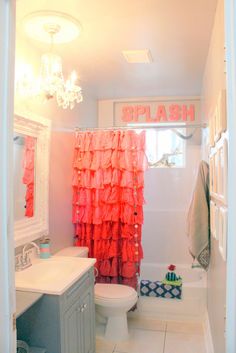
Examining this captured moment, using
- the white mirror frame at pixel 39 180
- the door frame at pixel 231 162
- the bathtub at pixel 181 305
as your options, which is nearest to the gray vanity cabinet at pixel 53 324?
the white mirror frame at pixel 39 180

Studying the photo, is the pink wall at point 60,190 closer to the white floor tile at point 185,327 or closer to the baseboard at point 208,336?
the white floor tile at point 185,327

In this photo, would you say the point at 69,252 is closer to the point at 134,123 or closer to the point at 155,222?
the point at 155,222

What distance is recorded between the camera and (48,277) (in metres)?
2.13

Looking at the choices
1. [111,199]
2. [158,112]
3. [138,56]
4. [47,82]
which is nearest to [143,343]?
[111,199]

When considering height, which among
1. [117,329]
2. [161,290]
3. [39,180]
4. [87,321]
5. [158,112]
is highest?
[158,112]

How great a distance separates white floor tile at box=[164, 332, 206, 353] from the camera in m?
2.64

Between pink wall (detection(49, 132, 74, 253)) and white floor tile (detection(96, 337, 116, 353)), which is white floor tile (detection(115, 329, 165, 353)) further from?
pink wall (detection(49, 132, 74, 253))

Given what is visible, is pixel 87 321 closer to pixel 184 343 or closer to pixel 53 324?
pixel 53 324

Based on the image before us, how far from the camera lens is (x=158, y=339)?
111 inches

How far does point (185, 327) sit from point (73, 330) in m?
1.42

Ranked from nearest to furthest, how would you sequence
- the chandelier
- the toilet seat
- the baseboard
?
1. the chandelier
2. the baseboard
3. the toilet seat

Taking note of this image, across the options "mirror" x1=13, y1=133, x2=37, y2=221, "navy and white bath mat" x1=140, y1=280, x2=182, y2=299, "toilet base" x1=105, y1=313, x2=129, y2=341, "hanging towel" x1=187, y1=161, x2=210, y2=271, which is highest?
"mirror" x1=13, y1=133, x2=37, y2=221

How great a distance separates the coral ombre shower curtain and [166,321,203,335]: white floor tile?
20.1 inches

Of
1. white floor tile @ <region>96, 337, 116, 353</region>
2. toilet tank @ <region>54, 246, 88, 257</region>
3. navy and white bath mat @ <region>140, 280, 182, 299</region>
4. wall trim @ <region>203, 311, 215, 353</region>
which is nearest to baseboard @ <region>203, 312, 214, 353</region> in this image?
A: wall trim @ <region>203, 311, 215, 353</region>
